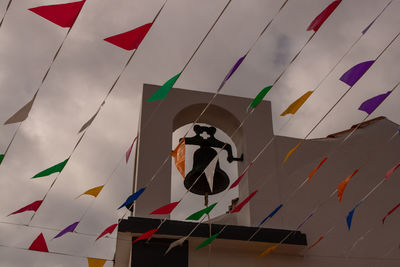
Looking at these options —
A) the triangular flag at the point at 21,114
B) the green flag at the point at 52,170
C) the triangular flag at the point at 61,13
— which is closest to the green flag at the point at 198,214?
the green flag at the point at 52,170

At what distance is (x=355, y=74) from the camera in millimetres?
3512

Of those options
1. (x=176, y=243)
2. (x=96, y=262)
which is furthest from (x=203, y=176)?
(x=96, y=262)

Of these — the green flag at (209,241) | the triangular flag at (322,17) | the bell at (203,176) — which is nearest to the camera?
the triangular flag at (322,17)

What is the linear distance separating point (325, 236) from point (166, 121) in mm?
1931

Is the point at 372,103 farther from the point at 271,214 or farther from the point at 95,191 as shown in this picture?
the point at 95,191

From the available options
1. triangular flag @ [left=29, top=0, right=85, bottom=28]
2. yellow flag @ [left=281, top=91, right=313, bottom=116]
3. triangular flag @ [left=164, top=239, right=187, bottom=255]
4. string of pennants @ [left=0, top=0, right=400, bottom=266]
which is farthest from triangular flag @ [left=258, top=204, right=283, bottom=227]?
triangular flag @ [left=29, top=0, right=85, bottom=28]

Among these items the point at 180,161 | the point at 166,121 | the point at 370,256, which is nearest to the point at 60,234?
the point at 180,161

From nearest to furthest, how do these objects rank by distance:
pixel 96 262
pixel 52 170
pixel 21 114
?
1. pixel 21 114
2. pixel 52 170
3. pixel 96 262

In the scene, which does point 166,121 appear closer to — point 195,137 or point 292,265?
point 195,137

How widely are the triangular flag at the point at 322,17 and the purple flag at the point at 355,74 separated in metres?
0.58

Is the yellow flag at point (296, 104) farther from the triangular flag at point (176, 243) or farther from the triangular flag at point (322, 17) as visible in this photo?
the triangular flag at point (176, 243)

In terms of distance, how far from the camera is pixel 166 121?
5074 mm

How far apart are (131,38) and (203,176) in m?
2.60

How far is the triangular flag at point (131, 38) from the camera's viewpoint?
276 centimetres
